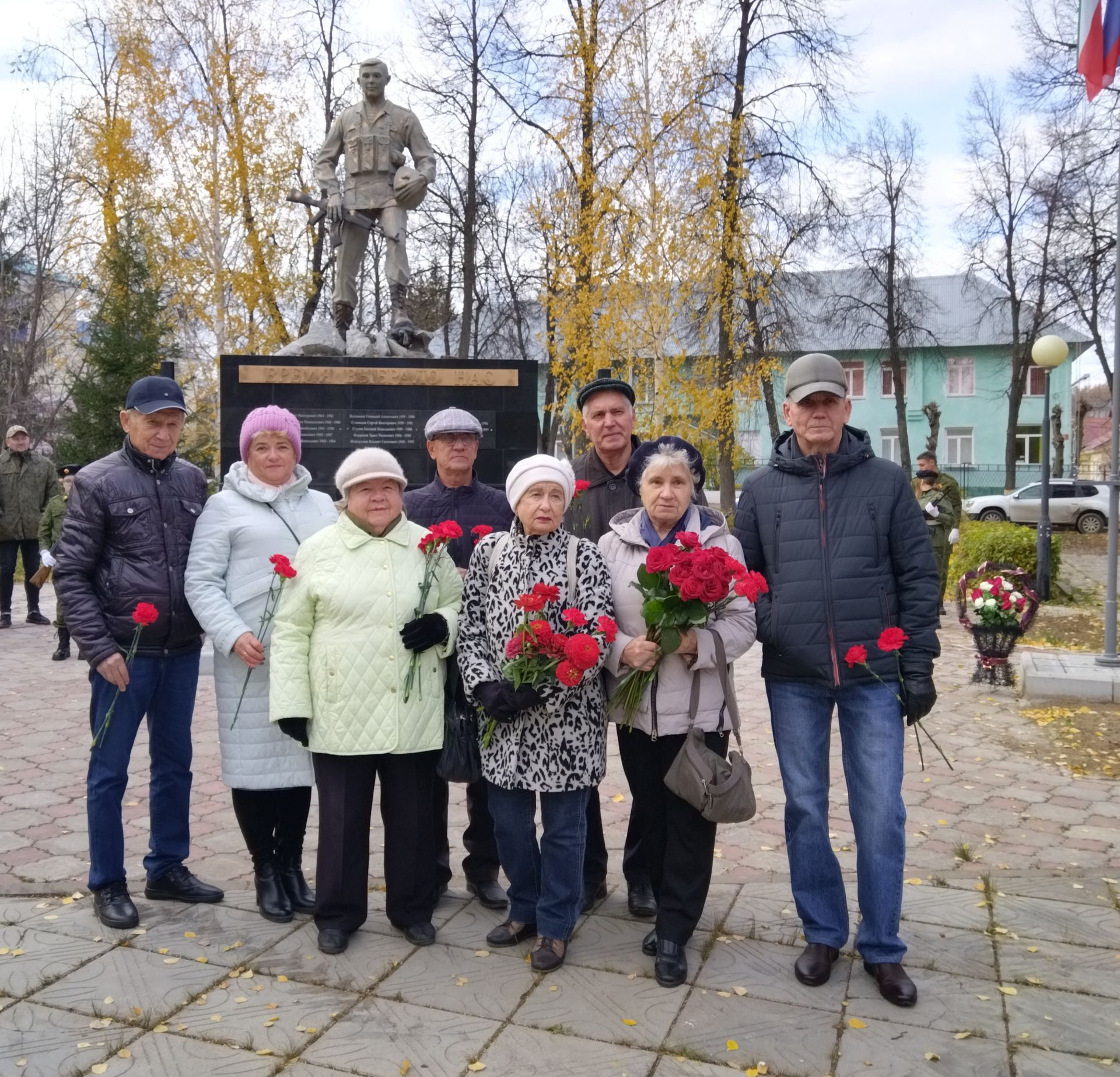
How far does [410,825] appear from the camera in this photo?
3.66 meters

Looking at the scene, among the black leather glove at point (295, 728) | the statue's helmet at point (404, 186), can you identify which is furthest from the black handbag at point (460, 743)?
the statue's helmet at point (404, 186)

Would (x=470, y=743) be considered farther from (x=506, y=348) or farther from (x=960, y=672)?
(x=506, y=348)

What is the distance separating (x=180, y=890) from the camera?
3977 mm

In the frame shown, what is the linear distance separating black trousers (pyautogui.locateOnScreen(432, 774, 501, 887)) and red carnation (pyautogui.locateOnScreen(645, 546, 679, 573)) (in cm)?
131

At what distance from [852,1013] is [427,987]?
51.6 inches

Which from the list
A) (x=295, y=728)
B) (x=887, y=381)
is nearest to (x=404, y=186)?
(x=295, y=728)

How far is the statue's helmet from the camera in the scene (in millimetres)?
9016

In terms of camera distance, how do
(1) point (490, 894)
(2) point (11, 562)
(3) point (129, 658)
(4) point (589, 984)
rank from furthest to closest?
(2) point (11, 562)
(1) point (490, 894)
(3) point (129, 658)
(4) point (589, 984)

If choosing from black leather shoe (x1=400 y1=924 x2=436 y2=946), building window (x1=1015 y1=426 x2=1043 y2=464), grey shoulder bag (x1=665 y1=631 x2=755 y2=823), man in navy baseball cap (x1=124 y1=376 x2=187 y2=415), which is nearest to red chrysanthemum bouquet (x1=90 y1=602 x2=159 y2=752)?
man in navy baseball cap (x1=124 y1=376 x2=187 y2=415)

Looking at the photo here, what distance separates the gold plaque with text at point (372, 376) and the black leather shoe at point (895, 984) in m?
6.41

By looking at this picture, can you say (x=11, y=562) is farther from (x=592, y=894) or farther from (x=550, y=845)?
(x=550, y=845)

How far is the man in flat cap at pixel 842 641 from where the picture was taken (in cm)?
324

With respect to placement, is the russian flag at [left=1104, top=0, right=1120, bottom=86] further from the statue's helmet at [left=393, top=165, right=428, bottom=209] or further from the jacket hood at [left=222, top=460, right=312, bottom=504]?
the jacket hood at [left=222, top=460, right=312, bottom=504]

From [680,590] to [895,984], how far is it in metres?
1.39
